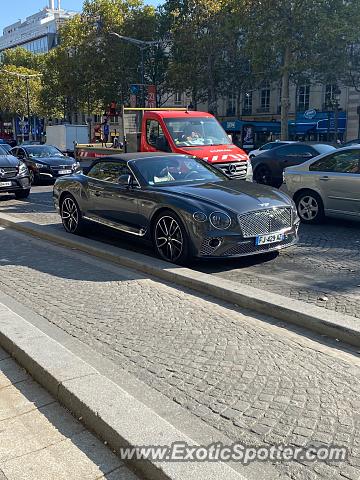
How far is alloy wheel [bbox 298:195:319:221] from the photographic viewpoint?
957 cm

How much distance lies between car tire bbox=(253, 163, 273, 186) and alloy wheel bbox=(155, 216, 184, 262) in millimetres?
9978

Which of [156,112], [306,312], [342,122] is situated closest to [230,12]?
[342,122]

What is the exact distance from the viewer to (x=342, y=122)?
4628 centimetres

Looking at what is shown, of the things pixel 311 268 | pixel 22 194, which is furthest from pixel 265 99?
pixel 311 268

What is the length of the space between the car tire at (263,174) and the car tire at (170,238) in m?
9.92

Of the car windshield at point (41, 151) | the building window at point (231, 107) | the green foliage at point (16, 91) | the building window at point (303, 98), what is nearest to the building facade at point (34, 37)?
the green foliage at point (16, 91)

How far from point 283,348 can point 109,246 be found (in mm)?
4138

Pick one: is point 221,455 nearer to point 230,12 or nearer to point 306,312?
point 306,312

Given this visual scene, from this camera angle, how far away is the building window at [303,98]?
165 ft

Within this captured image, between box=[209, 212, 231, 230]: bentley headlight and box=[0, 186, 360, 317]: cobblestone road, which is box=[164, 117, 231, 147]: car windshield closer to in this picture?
box=[0, 186, 360, 317]: cobblestone road

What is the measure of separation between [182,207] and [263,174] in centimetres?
1046

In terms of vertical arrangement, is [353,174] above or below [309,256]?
above

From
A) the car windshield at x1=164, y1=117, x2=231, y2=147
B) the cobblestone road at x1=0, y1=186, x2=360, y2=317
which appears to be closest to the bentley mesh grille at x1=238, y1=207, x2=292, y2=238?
the cobblestone road at x1=0, y1=186, x2=360, y2=317

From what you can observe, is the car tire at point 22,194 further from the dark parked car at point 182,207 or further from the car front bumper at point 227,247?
the car front bumper at point 227,247
